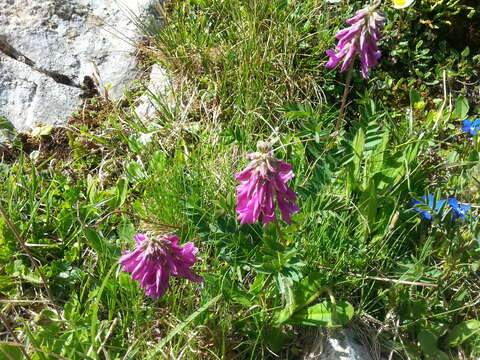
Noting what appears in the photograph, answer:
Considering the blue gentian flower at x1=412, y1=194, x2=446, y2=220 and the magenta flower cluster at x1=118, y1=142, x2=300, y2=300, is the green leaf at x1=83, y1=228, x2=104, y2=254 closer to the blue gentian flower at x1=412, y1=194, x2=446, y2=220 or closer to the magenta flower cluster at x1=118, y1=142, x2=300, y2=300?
the magenta flower cluster at x1=118, y1=142, x2=300, y2=300

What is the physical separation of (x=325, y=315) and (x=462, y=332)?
0.62 metres

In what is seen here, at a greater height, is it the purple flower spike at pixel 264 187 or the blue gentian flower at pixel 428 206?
the purple flower spike at pixel 264 187

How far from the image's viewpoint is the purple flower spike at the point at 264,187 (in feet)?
5.44

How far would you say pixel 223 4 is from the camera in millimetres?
3410

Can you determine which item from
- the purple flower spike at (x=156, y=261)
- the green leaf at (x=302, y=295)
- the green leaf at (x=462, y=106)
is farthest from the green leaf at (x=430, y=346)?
the green leaf at (x=462, y=106)

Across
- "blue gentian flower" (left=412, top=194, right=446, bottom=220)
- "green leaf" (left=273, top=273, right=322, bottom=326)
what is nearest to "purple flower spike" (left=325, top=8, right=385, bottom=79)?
"blue gentian flower" (left=412, top=194, right=446, bottom=220)

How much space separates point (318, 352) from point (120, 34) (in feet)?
8.54

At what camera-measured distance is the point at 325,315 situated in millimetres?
1929

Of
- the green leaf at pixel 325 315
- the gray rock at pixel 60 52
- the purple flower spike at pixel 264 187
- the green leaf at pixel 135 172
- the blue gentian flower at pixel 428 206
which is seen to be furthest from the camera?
the gray rock at pixel 60 52

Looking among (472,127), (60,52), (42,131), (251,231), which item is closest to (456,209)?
(472,127)

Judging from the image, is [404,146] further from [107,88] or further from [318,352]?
[107,88]

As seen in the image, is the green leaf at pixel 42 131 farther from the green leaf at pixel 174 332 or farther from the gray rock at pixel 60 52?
the green leaf at pixel 174 332

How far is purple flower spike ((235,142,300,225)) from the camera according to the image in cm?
166

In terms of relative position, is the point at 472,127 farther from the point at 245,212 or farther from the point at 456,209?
the point at 245,212
